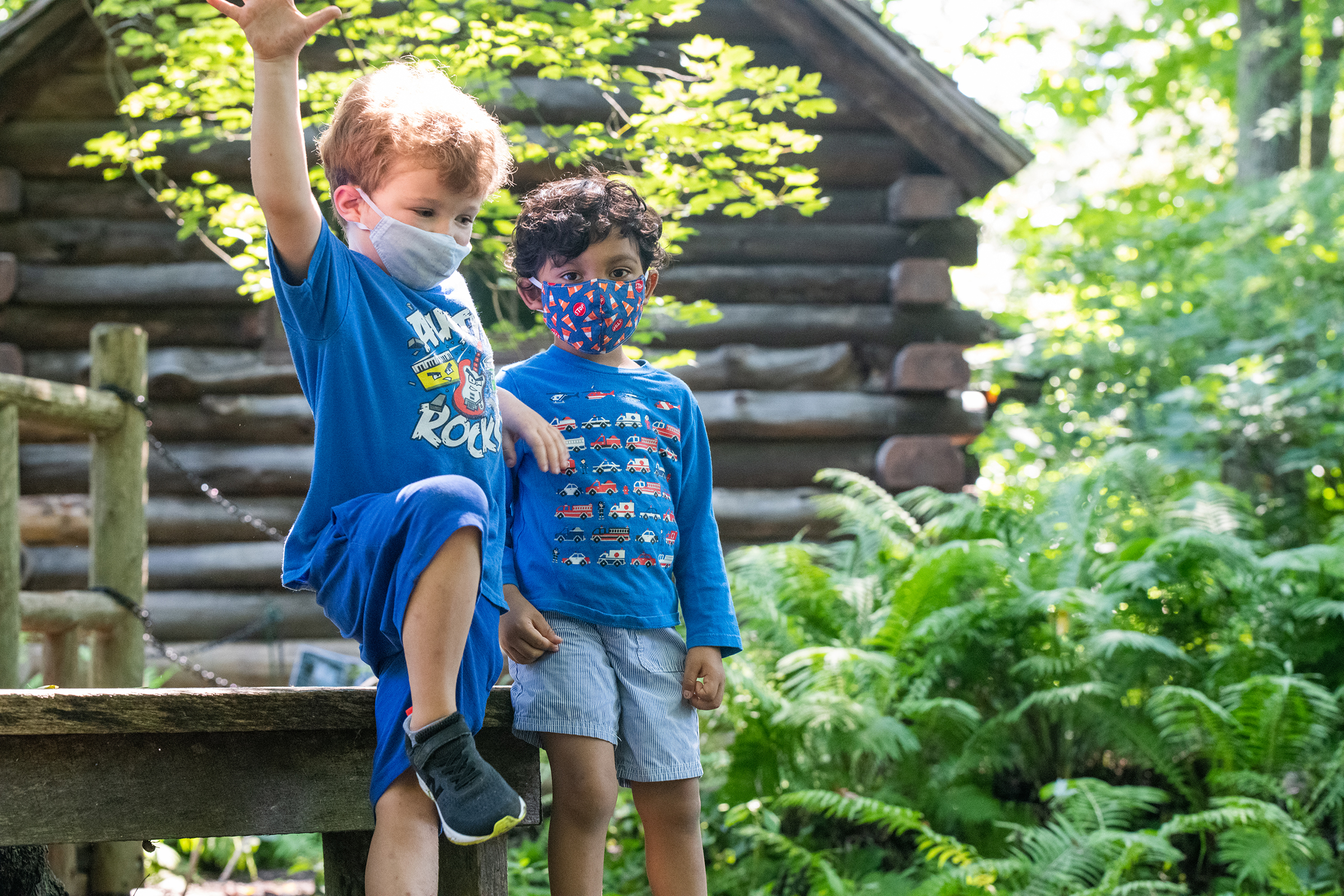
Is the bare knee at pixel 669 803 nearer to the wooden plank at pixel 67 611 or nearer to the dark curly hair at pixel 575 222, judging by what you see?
the dark curly hair at pixel 575 222

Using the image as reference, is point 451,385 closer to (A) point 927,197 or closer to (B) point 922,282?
(B) point 922,282

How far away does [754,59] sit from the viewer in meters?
6.48

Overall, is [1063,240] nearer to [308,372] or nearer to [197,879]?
[197,879]

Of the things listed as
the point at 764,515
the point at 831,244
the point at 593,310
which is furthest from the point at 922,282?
the point at 593,310

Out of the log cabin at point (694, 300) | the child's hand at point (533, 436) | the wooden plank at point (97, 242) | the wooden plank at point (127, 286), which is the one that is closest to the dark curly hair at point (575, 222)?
the child's hand at point (533, 436)

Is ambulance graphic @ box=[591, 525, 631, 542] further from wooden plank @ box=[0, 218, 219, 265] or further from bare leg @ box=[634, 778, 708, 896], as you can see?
wooden plank @ box=[0, 218, 219, 265]

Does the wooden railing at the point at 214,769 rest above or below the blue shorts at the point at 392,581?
below

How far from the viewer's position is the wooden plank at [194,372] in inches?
247

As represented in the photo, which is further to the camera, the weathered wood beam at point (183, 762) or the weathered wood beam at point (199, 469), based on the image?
the weathered wood beam at point (199, 469)

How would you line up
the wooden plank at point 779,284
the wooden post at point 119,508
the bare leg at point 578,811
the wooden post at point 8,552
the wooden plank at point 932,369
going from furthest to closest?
the wooden plank at point 779,284, the wooden plank at point 932,369, the wooden post at point 119,508, the wooden post at point 8,552, the bare leg at point 578,811

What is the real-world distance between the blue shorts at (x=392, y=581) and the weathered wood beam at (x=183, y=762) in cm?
13

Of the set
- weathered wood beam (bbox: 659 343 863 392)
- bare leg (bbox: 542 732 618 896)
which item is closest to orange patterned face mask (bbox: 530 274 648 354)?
bare leg (bbox: 542 732 618 896)

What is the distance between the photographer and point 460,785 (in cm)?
144

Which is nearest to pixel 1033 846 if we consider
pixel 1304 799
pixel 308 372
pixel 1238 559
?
pixel 1304 799
